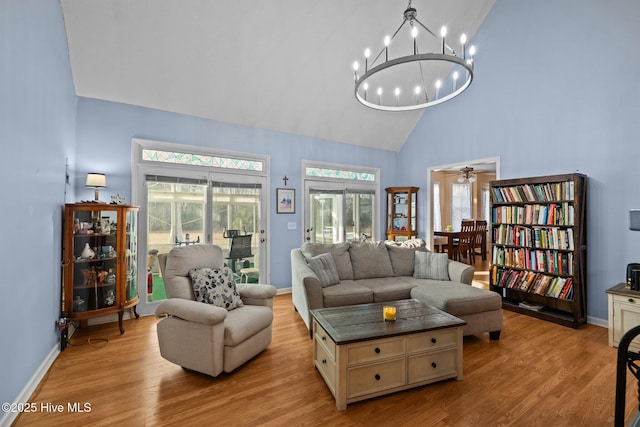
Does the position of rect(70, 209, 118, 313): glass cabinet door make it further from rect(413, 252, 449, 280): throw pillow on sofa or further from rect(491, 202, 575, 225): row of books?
rect(491, 202, 575, 225): row of books

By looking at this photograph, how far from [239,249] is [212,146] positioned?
153 centimetres

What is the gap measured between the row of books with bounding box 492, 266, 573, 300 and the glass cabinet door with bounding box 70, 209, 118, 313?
4.74 m

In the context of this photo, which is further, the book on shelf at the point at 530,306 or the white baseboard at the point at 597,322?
the book on shelf at the point at 530,306

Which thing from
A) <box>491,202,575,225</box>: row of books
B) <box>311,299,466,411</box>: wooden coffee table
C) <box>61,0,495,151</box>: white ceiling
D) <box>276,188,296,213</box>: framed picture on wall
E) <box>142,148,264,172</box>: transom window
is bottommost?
<box>311,299,466,411</box>: wooden coffee table

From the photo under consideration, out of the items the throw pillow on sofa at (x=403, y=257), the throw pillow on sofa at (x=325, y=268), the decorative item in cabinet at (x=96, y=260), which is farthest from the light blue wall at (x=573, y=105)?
the decorative item in cabinet at (x=96, y=260)

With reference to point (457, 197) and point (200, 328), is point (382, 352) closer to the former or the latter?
point (200, 328)

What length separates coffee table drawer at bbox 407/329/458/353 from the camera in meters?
2.11

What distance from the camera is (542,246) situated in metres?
3.63

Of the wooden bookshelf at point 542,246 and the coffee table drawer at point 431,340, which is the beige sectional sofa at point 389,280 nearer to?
the coffee table drawer at point 431,340

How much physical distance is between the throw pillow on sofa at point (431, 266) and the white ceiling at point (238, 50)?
2.72m

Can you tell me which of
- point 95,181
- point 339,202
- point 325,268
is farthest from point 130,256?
point 339,202

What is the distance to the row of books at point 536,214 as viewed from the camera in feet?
11.2

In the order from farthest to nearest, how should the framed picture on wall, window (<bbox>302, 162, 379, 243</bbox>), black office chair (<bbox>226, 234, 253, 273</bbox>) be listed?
window (<bbox>302, 162, 379, 243</bbox>) → the framed picture on wall → black office chair (<bbox>226, 234, 253, 273</bbox>)

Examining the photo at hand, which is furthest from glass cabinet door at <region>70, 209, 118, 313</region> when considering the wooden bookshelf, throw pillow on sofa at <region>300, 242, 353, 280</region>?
the wooden bookshelf
